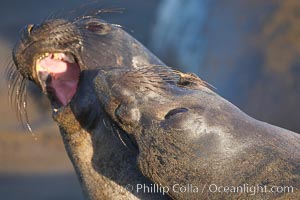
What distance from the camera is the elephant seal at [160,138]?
191 inches

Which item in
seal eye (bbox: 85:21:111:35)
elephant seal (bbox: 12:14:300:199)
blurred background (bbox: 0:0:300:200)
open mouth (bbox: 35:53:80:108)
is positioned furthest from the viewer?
blurred background (bbox: 0:0:300:200)

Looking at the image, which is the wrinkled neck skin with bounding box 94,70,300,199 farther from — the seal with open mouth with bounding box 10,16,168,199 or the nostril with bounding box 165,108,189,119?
the seal with open mouth with bounding box 10,16,168,199

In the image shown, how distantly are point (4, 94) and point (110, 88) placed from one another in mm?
6729

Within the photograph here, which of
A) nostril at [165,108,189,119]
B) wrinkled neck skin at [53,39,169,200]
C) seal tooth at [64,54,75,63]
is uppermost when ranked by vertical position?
nostril at [165,108,189,119]

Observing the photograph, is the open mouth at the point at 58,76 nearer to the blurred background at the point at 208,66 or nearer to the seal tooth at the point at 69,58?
the seal tooth at the point at 69,58

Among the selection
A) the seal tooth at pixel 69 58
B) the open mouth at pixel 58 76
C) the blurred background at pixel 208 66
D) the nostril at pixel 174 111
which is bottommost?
the blurred background at pixel 208 66

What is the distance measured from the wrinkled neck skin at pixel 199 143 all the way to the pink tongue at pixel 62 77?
2.04ft

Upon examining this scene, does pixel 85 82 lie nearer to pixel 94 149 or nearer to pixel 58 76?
pixel 58 76

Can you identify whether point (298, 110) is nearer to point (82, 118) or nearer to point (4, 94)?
point (82, 118)

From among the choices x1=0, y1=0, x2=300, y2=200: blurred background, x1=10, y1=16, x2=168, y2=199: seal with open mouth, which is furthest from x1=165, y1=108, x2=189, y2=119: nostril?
x1=0, y1=0, x2=300, y2=200: blurred background

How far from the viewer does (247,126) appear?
195 inches

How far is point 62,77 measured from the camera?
5.65m

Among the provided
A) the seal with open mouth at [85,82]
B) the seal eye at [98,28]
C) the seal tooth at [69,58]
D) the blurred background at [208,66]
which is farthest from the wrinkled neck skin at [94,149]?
the blurred background at [208,66]

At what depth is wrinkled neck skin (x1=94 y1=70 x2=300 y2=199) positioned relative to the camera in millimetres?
4855
